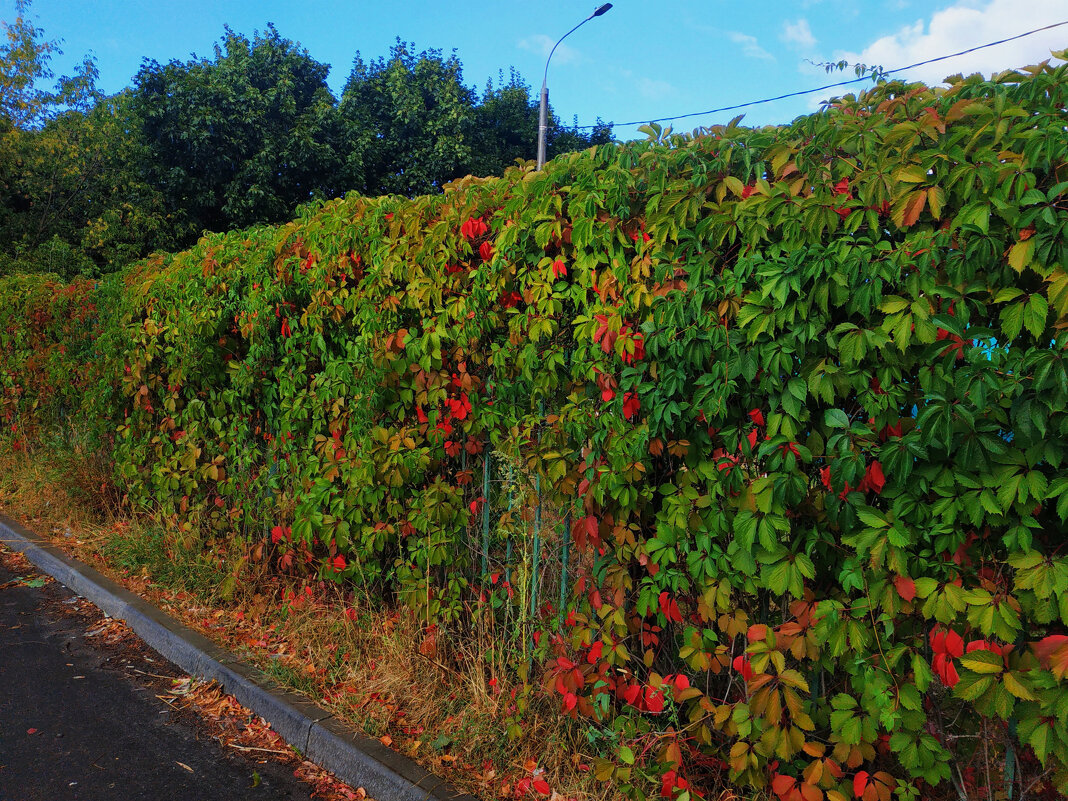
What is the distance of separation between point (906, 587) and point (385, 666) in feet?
8.55

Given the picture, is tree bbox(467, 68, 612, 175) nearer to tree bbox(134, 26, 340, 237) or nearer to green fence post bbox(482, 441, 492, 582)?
tree bbox(134, 26, 340, 237)

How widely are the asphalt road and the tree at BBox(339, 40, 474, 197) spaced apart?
22226 millimetres

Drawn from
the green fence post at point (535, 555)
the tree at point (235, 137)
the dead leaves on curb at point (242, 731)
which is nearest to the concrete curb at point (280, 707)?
the dead leaves on curb at point (242, 731)

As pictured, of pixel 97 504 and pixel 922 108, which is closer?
A: pixel 922 108

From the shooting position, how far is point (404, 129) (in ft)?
85.4

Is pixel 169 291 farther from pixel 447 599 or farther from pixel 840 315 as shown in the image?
pixel 840 315

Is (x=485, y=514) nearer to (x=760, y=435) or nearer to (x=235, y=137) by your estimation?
(x=760, y=435)

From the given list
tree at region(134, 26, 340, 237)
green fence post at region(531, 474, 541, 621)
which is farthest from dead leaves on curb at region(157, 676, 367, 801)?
tree at region(134, 26, 340, 237)

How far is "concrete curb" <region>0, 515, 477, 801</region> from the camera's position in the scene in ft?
9.90

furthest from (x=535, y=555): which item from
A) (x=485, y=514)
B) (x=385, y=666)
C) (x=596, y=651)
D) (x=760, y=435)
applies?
(x=760, y=435)

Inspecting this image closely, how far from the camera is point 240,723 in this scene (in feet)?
12.3

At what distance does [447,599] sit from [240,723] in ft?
4.08

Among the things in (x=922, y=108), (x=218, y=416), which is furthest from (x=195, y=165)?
(x=922, y=108)

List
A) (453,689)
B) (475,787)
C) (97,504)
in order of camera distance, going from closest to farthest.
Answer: (475,787) < (453,689) < (97,504)
